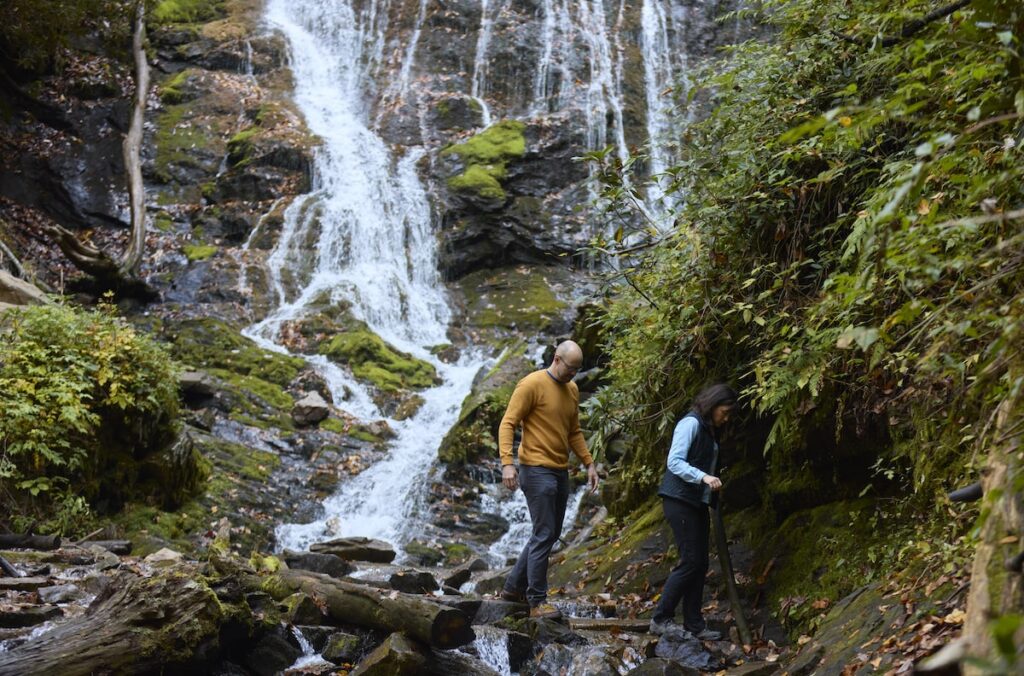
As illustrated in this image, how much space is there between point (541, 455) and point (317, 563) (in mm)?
3151

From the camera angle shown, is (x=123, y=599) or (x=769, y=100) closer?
(x=123, y=599)

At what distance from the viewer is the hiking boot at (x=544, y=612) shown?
5.70 m

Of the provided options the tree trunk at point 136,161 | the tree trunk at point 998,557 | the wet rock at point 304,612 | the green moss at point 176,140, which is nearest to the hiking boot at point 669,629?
the wet rock at point 304,612

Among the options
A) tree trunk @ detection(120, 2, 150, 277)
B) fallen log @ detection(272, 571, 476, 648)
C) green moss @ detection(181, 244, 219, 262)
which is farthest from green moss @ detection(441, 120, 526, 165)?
fallen log @ detection(272, 571, 476, 648)

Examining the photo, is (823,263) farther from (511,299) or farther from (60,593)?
(511,299)

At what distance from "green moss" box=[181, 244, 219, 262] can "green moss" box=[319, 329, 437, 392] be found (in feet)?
16.6

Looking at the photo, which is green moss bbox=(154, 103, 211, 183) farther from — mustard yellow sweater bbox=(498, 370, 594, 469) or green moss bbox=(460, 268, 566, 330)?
mustard yellow sweater bbox=(498, 370, 594, 469)

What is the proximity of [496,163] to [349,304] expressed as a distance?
6.73m

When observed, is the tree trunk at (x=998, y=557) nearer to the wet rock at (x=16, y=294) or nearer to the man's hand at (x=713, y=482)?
the man's hand at (x=713, y=482)

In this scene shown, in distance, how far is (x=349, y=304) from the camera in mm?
18641

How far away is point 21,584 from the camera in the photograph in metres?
5.64

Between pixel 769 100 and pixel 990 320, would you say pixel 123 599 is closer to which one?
pixel 990 320

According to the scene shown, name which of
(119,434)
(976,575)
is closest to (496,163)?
(119,434)

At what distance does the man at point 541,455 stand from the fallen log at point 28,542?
4.02m
